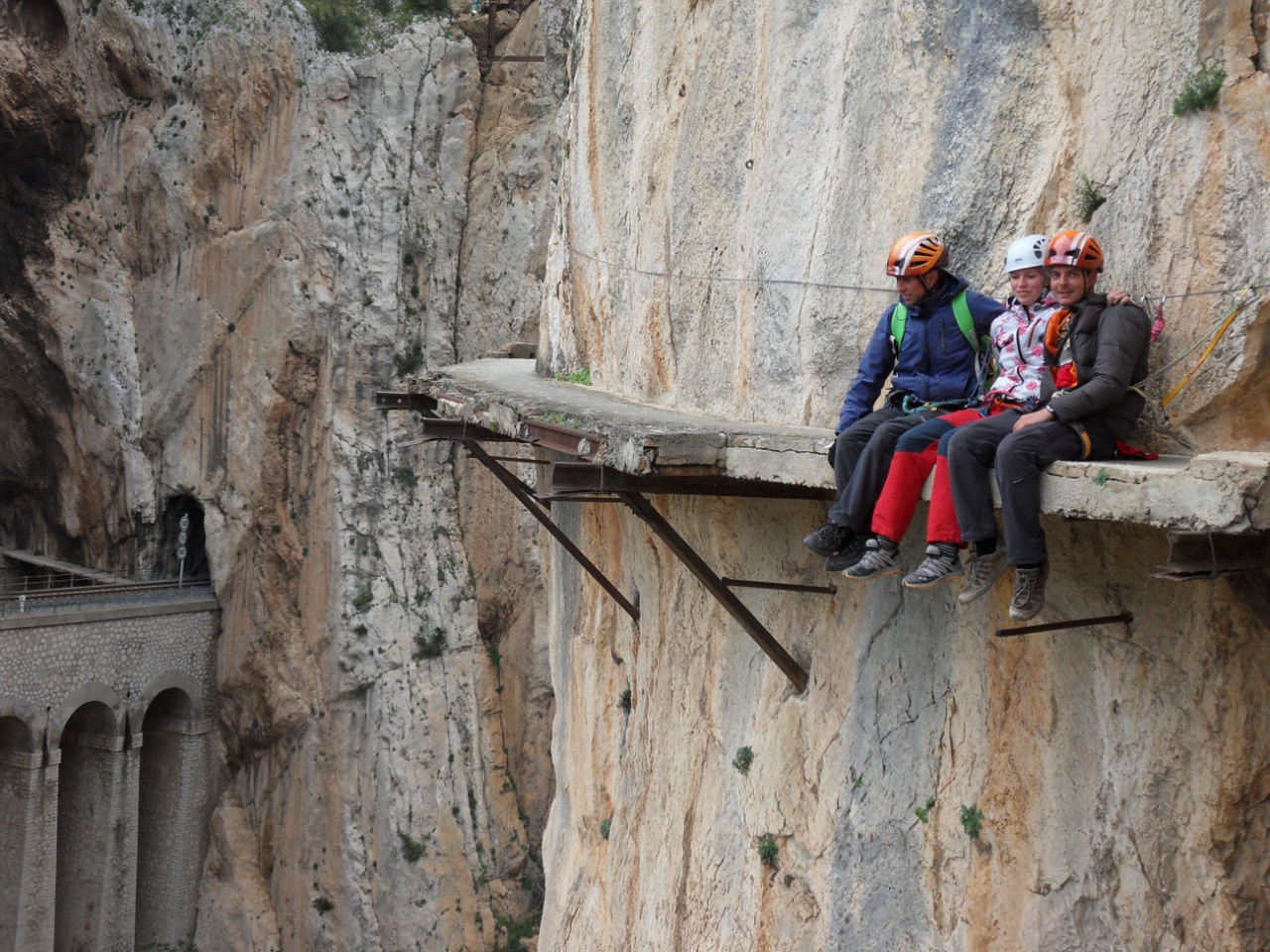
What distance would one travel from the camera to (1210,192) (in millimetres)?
4789

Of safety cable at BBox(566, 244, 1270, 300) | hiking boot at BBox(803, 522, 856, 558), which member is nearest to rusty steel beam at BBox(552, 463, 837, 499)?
hiking boot at BBox(803, 522, 856, 558)

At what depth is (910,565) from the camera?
571 centimetres

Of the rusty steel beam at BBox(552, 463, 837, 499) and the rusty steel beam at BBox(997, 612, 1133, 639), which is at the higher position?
the rusty steel beam at BBox(552, 463, 837, 499)

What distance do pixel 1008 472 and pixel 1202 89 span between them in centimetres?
180

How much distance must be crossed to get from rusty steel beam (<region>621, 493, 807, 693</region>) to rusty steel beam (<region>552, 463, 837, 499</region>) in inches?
7.8

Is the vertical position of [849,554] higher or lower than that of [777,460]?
lower

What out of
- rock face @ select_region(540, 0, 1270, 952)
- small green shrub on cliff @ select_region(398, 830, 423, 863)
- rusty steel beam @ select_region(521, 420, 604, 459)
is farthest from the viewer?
small green shrub on cliff @ select_region(398, 830, 423, 863)

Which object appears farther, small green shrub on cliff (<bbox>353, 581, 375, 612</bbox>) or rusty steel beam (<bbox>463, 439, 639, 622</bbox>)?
small green shrub on cliff (<bbox>353, 581, 375, 612</bbox>)

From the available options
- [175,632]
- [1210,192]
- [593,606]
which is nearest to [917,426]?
[1210,192]

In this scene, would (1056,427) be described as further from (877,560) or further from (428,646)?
(428,646)

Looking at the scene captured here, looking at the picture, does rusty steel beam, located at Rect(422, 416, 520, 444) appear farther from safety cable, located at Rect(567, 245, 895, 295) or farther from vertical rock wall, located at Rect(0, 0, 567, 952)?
vertical rock wall, located at Rect(0, 0, 567, 952)

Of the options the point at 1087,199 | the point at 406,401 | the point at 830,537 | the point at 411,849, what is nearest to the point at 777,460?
the point at 830,537

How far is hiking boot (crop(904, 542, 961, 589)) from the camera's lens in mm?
4555

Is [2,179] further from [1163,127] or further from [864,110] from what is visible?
[1163,127]
